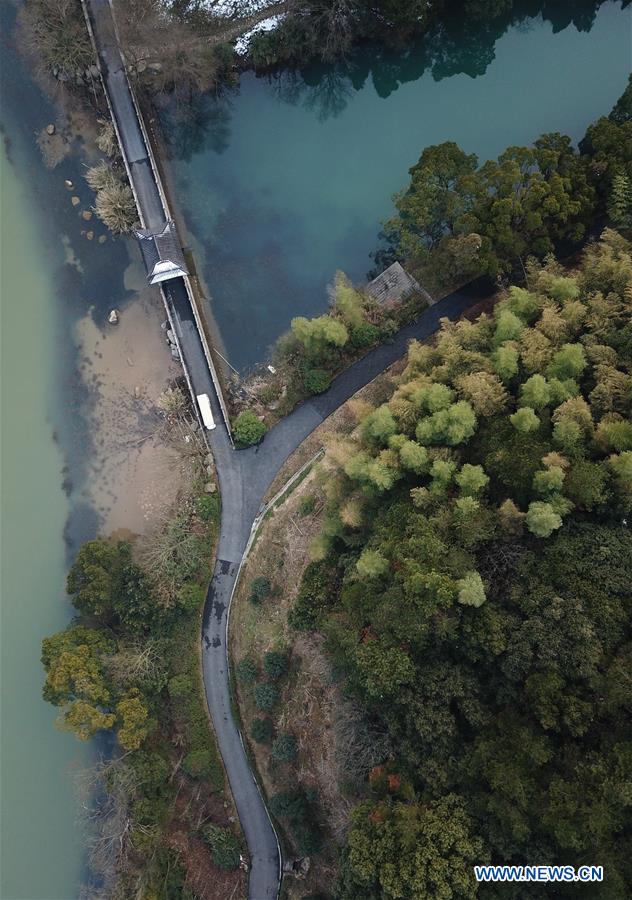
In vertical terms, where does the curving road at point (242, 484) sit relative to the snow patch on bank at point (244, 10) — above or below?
below

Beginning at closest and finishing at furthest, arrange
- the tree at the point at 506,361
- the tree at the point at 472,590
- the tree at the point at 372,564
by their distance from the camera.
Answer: the tree at the point at 472,590, the tree at the point at 372,564, the tree at the point at 506,361

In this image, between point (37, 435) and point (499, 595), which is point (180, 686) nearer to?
point (37, 435)

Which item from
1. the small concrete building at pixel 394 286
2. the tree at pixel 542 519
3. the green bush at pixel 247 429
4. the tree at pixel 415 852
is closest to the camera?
the tree at pixel 415 852

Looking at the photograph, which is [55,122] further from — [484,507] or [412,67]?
[484,507]

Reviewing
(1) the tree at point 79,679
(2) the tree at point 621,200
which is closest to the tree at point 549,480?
(2) the tree at point 621,200

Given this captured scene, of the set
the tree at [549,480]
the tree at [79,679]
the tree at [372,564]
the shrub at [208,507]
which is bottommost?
the tree at [79,679]

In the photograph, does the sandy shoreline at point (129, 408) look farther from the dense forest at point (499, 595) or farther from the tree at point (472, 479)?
the tree at point (472, 479)

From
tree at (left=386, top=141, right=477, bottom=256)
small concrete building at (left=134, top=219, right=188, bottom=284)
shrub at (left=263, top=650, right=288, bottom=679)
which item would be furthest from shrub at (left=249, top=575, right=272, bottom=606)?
tree at (left=386, top=141, right=477, bottom=256)
